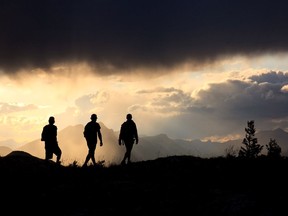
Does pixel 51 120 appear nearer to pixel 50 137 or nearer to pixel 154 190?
pixel 50 137

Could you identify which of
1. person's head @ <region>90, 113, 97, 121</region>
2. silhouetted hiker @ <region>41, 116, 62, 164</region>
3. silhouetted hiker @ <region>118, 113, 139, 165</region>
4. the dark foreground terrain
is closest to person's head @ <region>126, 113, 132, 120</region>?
silhouetted hiker @ <region>118, 113, 139, 165</region>

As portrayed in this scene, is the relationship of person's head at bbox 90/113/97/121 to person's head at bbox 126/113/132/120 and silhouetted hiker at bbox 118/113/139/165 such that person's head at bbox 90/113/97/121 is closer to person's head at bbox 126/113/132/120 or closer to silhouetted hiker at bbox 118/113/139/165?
silhouetted hiker at bbox 118/113/139/165

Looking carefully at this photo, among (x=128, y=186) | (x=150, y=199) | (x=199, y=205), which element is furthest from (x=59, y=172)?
(x=199, y=205)

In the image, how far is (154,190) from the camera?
1338 centimetres

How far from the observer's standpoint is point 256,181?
13609 mm

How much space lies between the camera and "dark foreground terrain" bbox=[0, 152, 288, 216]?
1178cm

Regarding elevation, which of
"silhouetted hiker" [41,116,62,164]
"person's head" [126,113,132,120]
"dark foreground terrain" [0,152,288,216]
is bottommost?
"dark foreground terrain" [0,152,288,216]

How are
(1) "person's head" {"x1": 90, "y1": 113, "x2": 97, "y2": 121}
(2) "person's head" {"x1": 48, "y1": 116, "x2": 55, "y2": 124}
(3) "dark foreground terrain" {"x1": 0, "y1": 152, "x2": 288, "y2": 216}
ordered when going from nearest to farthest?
1. (3) "dark foreground terrain" {"x1": 0, "y1": 152, "x2": 288, "y2": 216}
2. (1) "person's head" {"x1": 90, "y1": 113, "x2": 97, "y2": 121}
3. (2) "person's head" {"x1": 48, "y1": 116, "x2": 55, "y2": 124}

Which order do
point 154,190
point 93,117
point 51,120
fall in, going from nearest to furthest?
1. point 154,190
2. point 93,117
3. point 51,120

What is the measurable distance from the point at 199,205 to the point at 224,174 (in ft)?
10.8

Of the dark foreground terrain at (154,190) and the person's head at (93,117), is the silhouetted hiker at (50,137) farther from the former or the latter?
the dark foreground terrain at (154,190)

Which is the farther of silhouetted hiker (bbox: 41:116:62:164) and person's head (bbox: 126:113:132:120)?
silhouetted hiker (bbox: 41:116:62:164)

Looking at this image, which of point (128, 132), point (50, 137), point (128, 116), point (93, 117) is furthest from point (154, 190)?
point (50, 137)

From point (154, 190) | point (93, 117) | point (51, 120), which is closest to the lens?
point (154, 190)
